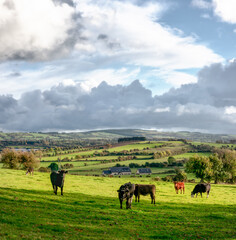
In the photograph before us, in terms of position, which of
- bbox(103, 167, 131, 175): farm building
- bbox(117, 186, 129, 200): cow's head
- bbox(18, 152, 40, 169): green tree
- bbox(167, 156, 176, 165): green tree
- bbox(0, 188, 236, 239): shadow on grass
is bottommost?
bbox(103, 167, 131, 175): farm building

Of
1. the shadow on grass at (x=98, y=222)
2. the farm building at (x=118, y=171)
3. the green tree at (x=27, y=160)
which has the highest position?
the shadow on grass at (x=98, y=222)

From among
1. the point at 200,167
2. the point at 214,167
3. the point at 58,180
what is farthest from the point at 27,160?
the point at 214,167

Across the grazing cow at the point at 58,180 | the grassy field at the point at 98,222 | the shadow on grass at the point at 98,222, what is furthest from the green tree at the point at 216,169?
the grazing cow at the point at 58,180

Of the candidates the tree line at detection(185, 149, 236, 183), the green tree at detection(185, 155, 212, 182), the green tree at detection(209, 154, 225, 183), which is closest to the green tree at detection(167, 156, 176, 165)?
the tree line at detection(185, 149, 236, 183)

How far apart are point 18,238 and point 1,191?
1491 centimetres

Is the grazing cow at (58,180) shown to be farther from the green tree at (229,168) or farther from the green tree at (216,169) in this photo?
the green tree at (229,168)

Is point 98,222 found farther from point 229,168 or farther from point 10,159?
point 229,168

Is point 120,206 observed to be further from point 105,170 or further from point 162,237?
point 105,170

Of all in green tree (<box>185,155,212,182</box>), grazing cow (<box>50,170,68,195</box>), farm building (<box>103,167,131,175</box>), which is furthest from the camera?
farm building (<box>103,167,131,175</box>)

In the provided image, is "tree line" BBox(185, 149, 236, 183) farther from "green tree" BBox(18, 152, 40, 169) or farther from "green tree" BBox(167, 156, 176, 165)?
"green tree" BBox(18, 152, 40, 169)

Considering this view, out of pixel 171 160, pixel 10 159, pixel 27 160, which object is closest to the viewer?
pixel 10 159

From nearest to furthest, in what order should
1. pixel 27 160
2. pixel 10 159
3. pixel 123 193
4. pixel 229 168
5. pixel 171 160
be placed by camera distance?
pixel 123 193 < pixel 10 159 < pixel 27 160 < pixel 229 168 < pixel 171 160

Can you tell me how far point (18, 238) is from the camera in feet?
45.1

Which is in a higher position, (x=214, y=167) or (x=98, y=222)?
(x=98, y=222)
